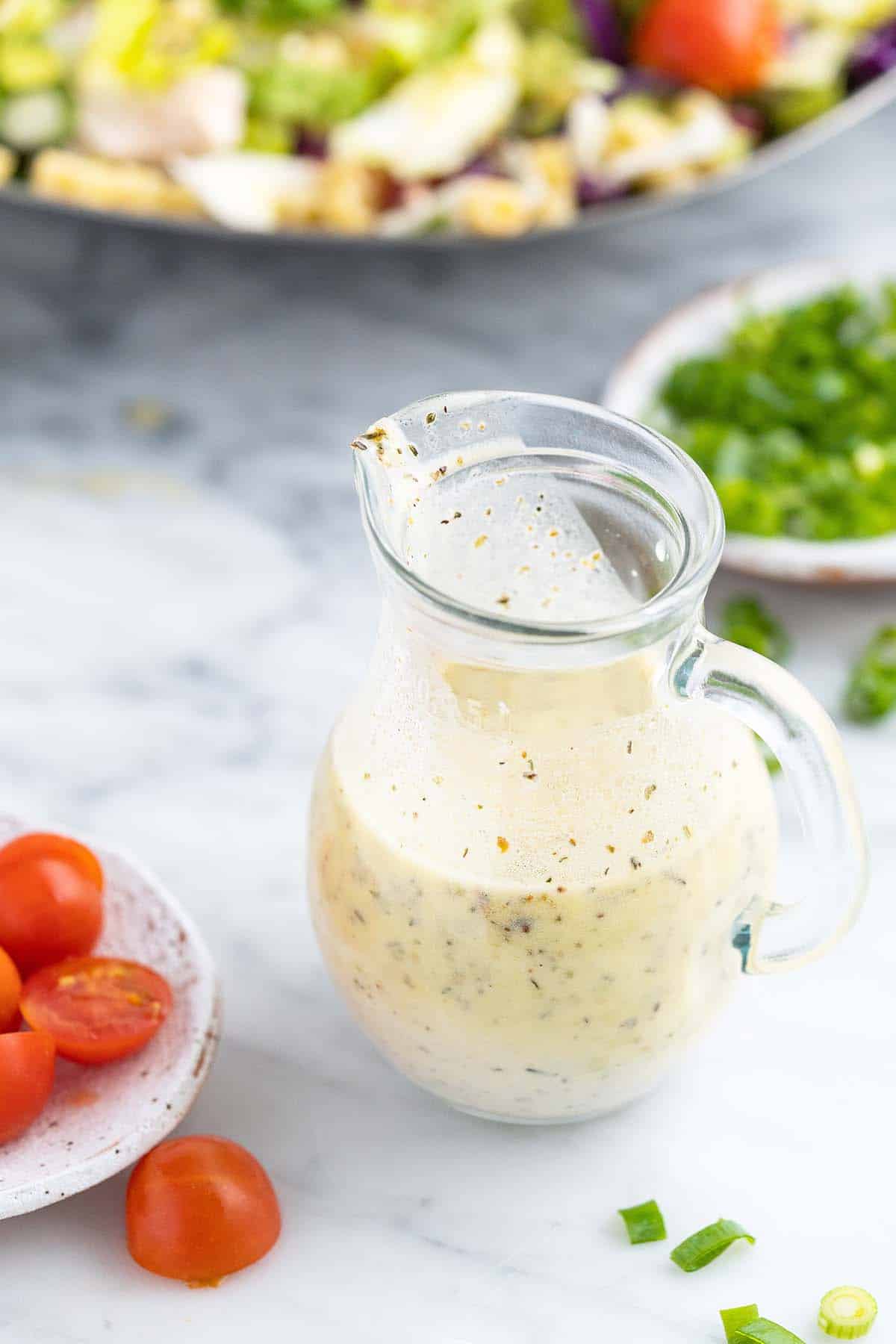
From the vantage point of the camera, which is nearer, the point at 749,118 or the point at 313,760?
the point at 313,760

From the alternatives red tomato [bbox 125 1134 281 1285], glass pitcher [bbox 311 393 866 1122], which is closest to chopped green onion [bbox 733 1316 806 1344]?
glass pitcher [bbox 311 393 866 1122]

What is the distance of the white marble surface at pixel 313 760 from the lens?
101 cm

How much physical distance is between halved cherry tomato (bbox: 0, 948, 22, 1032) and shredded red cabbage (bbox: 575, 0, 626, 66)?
160 cm

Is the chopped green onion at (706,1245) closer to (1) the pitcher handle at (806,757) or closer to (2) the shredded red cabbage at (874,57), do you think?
(1) the pitcher handle at (806,757)

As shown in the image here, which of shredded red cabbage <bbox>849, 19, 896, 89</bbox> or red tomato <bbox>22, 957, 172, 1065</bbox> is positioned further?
shredded red cabbage <bbox>849, 19, 896, 89</bbox>

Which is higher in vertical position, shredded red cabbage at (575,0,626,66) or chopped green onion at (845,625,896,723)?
shredded red cabbage at (575,0,626,66)

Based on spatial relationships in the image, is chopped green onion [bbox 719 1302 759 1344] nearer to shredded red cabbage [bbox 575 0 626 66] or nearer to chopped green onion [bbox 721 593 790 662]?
chopped green onion [bbox 721 593 790 662]

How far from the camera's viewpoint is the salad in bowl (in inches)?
72.5

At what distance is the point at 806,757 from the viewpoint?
0.90 meters

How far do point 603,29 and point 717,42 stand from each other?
7.2 inches

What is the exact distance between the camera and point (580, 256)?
2.10m

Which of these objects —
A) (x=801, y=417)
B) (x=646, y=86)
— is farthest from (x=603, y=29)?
(x=801, y=417)

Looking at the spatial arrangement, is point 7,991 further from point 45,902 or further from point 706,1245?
point 706,1245

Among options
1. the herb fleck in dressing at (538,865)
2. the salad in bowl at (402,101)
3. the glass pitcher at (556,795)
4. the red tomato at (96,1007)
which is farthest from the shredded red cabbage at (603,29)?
the red tomato at (96,1007)
